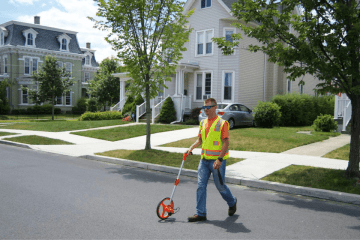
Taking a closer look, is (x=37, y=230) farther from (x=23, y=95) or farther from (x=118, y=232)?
(x=23, y=95)

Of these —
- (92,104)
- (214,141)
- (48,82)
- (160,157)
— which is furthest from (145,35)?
(92,104)

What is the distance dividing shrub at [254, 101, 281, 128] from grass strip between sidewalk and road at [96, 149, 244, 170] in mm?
8359

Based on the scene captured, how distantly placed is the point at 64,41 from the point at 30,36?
4567 millimetres

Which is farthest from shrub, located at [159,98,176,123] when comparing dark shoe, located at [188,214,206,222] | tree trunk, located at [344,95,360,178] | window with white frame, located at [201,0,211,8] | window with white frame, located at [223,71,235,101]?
dark shoe, located at [188,214,206,222]

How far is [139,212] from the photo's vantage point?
5191mm

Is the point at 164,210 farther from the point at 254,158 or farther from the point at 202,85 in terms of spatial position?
the point at 202,85

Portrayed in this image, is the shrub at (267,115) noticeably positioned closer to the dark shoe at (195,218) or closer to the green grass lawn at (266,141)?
the green grass lawn at (266,141)

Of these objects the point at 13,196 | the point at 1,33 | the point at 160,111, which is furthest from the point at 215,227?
the point at 1,33

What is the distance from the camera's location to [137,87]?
447 inches

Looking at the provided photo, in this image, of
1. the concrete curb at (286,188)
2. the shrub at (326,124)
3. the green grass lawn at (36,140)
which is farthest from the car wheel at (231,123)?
the concrete curb at (286,188)

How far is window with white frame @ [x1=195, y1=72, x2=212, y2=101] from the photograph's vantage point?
74.1 ft

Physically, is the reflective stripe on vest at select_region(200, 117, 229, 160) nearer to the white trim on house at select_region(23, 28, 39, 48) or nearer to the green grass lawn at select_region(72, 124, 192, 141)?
the green grass lawn at select_region(72, 124, 192, 141)

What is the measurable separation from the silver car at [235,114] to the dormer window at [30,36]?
3126cm

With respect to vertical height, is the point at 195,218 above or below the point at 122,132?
below
